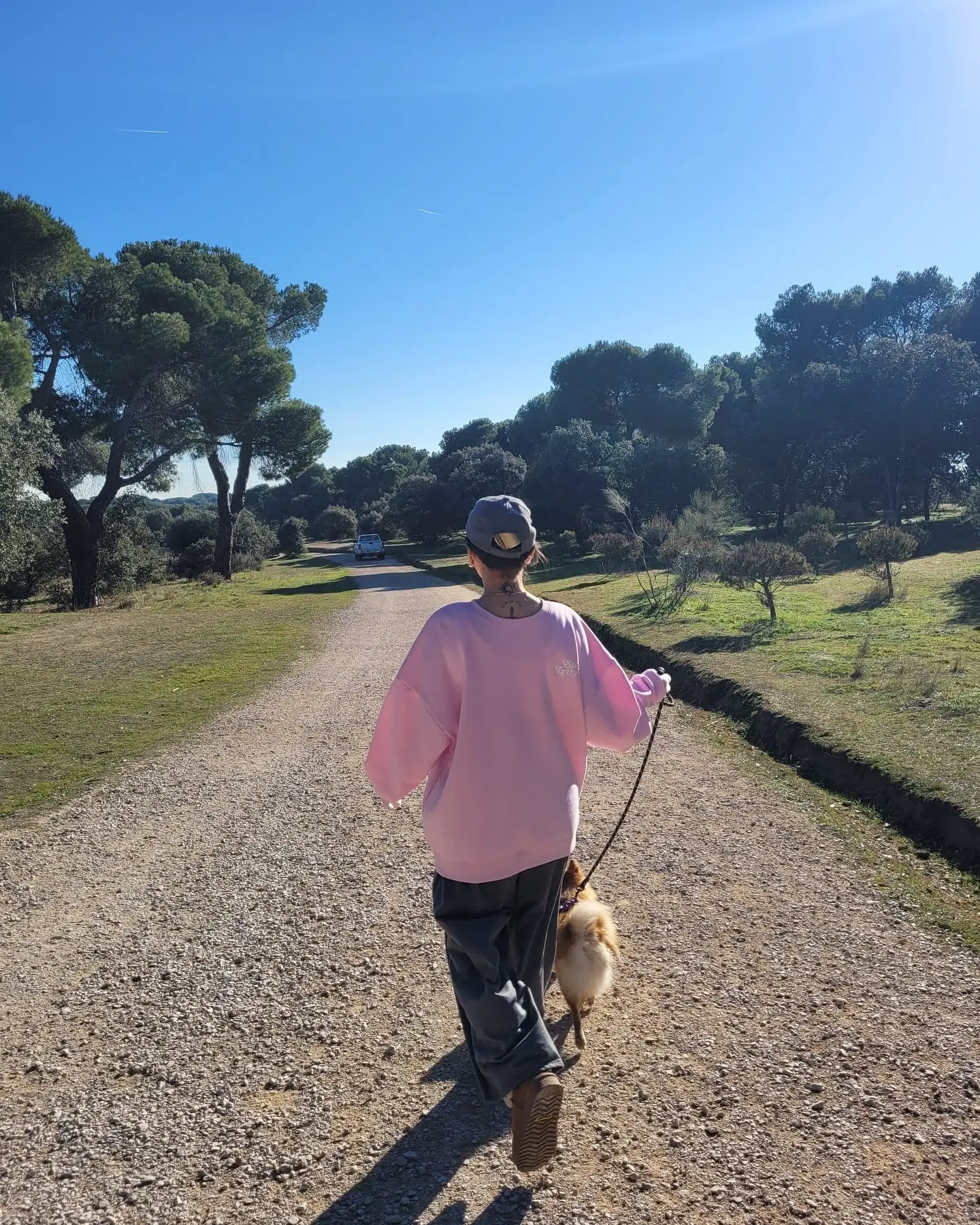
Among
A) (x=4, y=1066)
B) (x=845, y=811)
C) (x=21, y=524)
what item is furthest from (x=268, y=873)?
(x=21, y=524)

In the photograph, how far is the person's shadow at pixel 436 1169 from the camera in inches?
91.1

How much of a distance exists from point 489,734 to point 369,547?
40.4 metres

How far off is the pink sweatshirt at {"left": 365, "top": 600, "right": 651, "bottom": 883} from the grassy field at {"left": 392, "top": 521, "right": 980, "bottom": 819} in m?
3.50

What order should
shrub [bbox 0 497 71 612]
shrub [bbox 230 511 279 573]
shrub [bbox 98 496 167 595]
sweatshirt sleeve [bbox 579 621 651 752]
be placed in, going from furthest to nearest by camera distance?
shrub [bbox 230 511 279 573], shrub [bbox 98 496 167 595], shrub [bbox 0 497 71 612], sweatshirt sleeve [bbox 579 621 651 752]

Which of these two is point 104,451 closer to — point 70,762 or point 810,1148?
point 70,762

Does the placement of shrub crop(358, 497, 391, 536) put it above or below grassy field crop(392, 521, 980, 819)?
above

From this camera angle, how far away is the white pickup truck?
4216 centimetres

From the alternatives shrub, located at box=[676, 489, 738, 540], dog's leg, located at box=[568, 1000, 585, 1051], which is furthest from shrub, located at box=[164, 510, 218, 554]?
dog's leg, located at box=[568, 1000, 585, 1051]

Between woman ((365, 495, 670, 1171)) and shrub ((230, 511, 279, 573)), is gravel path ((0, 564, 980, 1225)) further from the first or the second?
shrub ((230, 511, 279, 573))

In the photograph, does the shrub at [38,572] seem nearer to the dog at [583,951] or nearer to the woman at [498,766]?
the dog at [583,951]

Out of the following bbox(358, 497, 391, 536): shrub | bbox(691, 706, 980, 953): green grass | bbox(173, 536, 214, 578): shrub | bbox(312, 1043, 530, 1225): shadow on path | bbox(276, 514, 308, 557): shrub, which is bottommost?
bbox(691, 706, 980, 953): green grass

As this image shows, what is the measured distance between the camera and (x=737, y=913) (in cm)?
408

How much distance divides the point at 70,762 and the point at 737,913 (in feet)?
19.1

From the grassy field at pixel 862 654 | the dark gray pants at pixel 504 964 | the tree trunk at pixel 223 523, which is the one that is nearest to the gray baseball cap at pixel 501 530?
the dark gray pants at pixel 504 964
